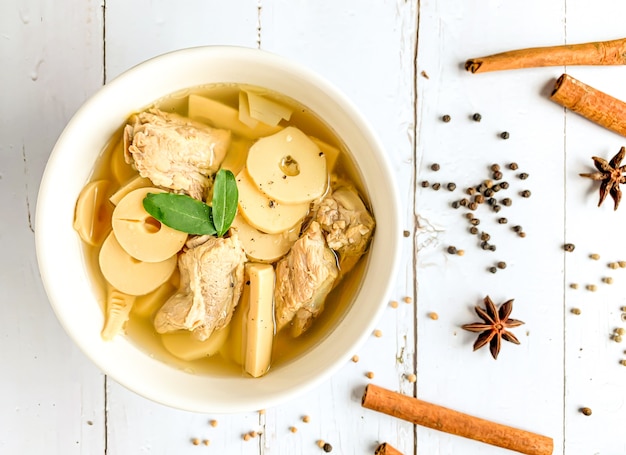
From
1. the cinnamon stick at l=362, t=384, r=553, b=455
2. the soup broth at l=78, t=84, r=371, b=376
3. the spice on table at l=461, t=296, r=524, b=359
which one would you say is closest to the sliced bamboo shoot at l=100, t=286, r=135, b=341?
the soup broth at l=78, t=84, r=371, b=376

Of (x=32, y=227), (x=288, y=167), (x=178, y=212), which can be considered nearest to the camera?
(x=178, y=212)

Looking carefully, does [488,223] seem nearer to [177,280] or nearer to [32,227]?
[177,280]

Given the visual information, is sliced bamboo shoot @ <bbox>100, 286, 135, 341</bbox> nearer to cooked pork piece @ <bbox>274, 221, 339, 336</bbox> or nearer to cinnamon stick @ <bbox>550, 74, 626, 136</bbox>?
cooked pork piece @ <bbox>274, 221, 339, 336</bbox>

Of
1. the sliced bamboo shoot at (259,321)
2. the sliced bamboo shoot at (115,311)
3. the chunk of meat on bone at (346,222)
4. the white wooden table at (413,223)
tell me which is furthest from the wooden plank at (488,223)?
the sliced bamboo shoot at (115,311)

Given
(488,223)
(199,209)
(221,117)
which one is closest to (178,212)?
(199,209)

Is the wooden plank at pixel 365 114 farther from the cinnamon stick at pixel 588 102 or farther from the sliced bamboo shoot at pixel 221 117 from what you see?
the cinnamon stick at pixel 588 102

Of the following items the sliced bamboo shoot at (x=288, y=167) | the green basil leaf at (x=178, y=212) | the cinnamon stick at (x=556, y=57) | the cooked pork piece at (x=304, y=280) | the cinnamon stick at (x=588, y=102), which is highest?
the cinnamon stick at (x=556, y=57)

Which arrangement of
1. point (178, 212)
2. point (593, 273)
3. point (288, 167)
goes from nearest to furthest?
1. point (178, 212)
2. point (288, 167)
3. point (593, 273)
